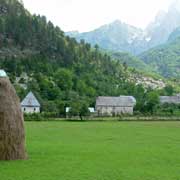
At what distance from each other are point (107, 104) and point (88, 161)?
99.6 m

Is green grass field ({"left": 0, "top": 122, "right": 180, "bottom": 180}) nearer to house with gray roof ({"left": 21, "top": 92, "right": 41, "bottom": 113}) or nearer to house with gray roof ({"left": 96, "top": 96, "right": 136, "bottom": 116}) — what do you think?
house with gray roof ({"left": 21, "top": 92, "right": 41, "bottom": 113})

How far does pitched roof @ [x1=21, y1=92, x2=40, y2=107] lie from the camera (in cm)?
10219

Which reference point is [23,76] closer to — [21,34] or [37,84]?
[37,84]

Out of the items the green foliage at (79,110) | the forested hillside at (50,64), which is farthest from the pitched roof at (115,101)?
the green foliage at (79,110)

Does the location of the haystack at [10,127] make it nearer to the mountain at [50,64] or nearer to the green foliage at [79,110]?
the green foliage at [79,110]

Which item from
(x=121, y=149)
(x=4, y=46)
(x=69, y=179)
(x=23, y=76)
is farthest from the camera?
(x=4, y=46)

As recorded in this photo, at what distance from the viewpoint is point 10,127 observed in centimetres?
1691

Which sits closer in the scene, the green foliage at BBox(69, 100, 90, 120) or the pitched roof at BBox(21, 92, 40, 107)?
the green foliage at BBox(69, 100, 90, 120)

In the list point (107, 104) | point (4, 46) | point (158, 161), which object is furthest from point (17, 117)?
point (4, 46)

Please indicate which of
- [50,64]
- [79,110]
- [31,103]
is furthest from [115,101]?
[79,110]

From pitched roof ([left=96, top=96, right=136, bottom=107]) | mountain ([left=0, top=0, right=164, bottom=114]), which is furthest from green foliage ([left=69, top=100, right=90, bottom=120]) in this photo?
pitched roof ([left=96, top=96, right=136, bottom=107])

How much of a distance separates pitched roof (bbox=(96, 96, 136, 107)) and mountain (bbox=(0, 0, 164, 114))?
298 centimetres

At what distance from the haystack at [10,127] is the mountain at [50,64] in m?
91.3

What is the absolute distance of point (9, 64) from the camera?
128625mm
